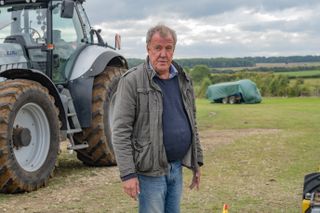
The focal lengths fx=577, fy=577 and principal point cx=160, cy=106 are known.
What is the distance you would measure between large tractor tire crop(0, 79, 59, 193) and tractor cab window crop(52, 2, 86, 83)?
1.09 metres

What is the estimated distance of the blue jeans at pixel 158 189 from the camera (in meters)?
3.61

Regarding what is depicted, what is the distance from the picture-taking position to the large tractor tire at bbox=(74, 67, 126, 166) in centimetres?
841

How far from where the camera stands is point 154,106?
140 inches

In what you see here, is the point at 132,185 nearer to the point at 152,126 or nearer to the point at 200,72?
the point at 152,126

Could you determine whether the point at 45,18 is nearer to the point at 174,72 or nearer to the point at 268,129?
the point at 174,72

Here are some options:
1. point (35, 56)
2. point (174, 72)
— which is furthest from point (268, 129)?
point (174, 72)

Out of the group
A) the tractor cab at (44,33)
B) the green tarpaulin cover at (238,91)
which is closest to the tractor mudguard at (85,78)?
the tractor cab at (44,33)

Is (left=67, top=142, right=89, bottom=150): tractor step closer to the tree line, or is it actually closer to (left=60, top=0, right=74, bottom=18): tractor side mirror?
(left=60, top=0, right=74, bottom=18): tractor side mirror

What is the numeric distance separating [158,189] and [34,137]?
13.5ft

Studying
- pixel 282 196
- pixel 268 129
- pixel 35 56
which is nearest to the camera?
pixel 282 196

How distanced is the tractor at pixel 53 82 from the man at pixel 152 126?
140 inches

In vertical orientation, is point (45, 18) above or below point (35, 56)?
above

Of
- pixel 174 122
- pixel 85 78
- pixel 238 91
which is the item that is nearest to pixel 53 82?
pixel 85 78

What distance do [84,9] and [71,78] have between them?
138 centimetres
